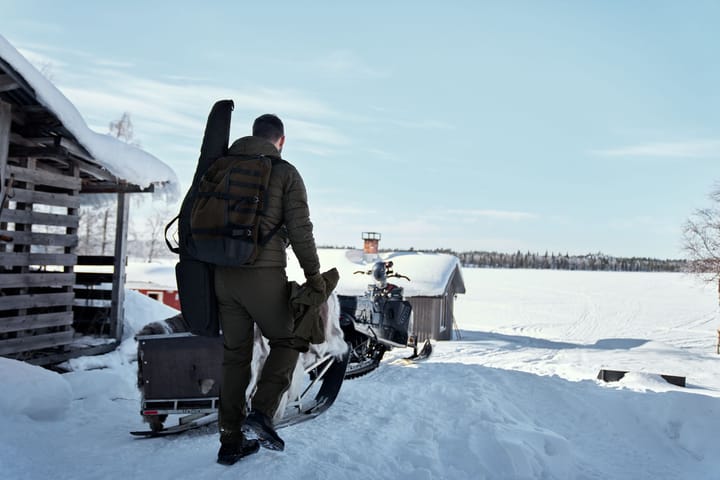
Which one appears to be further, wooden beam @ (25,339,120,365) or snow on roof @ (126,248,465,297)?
snow on roof @ (126,248,465,297)

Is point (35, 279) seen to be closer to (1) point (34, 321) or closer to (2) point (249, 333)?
(1) point (34, 321)

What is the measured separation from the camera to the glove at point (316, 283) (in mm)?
2930

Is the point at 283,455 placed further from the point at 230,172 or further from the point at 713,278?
the point at 713,278

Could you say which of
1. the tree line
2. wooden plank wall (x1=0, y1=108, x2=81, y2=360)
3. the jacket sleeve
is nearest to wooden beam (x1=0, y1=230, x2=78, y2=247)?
wooden plank wall (x1=0, y1=108, x2=81, y2=360)

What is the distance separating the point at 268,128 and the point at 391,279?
68.4 ft

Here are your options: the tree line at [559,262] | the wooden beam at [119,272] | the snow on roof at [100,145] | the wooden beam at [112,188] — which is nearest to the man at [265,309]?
the snow on roof at [100,145]

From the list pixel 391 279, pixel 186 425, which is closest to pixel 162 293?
pixel 391 279

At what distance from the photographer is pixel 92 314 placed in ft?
29.0

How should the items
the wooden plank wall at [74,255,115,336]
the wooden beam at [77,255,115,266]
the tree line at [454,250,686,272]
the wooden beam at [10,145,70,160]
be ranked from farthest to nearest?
the tree line at [454,250,686,272], the wooden beam at [77,255,115,266], the wooden plank wall at [74,255,115,336], the wooden beam at [10,145,70,160]

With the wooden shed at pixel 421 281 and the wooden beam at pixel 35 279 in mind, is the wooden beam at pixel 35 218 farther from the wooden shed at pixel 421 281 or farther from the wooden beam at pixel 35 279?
the wooden shed at pixel 421 281

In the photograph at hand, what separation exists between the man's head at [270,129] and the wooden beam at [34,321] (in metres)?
5.21

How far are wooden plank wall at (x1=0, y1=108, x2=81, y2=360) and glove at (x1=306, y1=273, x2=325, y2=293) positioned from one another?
5349 mm

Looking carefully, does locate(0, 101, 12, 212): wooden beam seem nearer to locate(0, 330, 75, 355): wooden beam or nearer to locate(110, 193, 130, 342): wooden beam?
locate(0, 330, 75, 355): wooden beam

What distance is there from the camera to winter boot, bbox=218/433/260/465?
2.90 metres
